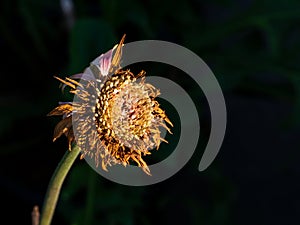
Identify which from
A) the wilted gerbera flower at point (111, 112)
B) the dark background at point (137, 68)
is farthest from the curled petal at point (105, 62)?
the dark background at point (137, 68)

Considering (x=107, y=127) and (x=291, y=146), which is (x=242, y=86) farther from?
(x=107, y=127)

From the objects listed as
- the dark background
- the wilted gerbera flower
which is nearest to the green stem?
the wilted gerbera flower

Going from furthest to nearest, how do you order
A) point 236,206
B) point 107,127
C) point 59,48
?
point 236,206
point 59,48
point 107,127

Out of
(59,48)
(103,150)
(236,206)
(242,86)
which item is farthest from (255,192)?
(103,150)

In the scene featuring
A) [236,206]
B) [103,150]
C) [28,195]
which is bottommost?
[103,150]

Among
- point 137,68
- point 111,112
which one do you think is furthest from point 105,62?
point 137,68

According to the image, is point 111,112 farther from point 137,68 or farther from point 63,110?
point 137,68

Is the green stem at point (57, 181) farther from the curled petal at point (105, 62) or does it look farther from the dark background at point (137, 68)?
the dark background at point (137, 68)
